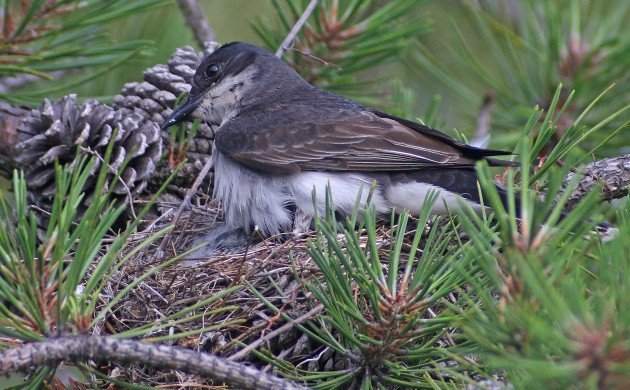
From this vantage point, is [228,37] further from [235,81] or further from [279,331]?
[279,331]

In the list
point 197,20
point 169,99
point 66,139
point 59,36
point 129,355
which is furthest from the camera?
point 197,20

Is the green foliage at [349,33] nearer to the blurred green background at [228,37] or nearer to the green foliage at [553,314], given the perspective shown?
the blurred green background at [228,37]

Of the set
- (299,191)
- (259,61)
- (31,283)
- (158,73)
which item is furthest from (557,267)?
(259,61)

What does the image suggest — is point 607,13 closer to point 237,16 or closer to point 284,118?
point 284,118

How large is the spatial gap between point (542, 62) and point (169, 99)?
1.97m

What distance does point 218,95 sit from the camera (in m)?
4.57

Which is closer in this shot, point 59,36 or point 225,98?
point 59,36

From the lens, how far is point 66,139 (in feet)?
12.2

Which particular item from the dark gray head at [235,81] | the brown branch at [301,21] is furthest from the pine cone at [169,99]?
the brown branch at [301,21]

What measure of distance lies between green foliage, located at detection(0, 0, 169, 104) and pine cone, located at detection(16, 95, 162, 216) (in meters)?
0.18

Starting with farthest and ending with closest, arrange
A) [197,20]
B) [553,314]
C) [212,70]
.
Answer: [197,20] < [212,70] < [553,314]

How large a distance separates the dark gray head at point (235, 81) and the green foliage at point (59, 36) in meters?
0.58

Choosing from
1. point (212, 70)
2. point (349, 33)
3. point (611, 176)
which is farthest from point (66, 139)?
point (611, 176)

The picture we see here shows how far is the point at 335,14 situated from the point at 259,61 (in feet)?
2.42
